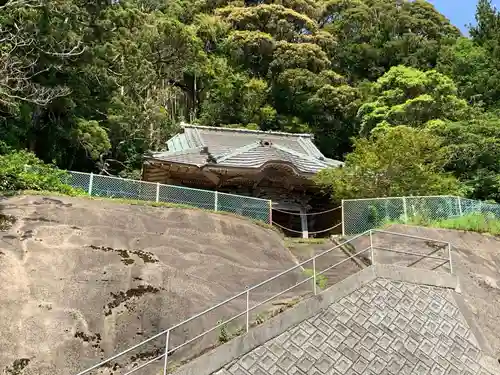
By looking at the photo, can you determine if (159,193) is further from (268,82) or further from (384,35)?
(384,35)

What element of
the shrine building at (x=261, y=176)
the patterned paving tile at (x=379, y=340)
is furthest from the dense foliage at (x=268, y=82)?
the patterned paving tile at (x=379, y=340)

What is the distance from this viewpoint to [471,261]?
473 inches

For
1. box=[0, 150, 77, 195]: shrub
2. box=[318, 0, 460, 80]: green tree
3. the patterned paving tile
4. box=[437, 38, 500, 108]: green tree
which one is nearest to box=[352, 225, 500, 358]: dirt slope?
the patterned paving tile

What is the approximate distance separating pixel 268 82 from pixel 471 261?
22936 millimetres

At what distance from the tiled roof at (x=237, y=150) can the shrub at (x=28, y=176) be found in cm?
399

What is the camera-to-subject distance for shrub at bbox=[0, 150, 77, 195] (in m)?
13.2

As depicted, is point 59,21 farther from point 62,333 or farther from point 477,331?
point 477,331

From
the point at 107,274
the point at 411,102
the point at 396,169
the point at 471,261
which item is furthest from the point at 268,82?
the point at 107,274

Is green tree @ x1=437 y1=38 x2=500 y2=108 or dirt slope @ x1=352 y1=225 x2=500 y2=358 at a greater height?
green tree @ x1=437 y1=38 x2=500 y2=108

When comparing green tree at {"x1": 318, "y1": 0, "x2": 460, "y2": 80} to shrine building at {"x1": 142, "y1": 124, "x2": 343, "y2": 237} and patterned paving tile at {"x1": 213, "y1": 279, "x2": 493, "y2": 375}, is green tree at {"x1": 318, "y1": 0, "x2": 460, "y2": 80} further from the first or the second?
patterned paving tile at {"x1": 213, "y1": 279, "x2": 493, "y2": 375}

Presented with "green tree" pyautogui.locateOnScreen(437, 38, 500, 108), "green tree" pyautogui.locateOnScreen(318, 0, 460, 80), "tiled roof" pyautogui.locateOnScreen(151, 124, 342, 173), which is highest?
"green tree" pyautogui.locateOnScreen(318, 0, 460, 80)

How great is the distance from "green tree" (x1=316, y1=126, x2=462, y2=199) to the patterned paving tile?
5634 mm

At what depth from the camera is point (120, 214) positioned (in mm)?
13008

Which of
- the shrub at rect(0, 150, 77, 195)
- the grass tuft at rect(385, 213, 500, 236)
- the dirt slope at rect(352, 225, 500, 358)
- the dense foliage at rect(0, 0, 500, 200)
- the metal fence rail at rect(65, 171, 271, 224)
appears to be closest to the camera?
the dirt slope at rect(352, 225, 500, 358)
